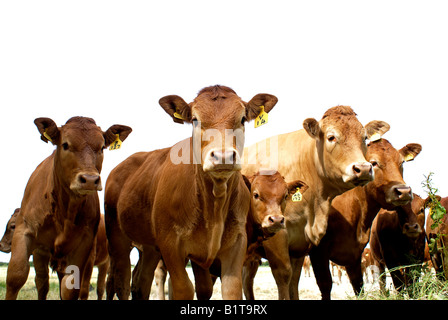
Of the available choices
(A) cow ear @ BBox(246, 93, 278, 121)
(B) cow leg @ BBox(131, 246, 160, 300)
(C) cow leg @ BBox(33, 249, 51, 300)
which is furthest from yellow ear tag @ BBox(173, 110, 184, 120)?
(C) cow leg @ BBox(33, 249, 51, 300)

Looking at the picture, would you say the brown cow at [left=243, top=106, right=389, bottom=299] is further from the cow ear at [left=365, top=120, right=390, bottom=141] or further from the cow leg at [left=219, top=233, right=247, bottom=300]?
the cow leg at [left=219, top=233, right=247, bottom=300]

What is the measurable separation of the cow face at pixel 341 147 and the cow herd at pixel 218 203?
0.02m

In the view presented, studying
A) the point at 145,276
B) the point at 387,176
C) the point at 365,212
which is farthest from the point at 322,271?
the point at 145,276

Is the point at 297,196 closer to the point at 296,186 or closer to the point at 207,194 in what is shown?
the point at 296,186

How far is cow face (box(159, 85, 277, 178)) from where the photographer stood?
4797 mm

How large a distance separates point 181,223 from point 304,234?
9.94 ft

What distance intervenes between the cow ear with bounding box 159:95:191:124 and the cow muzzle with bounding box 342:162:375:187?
244cm

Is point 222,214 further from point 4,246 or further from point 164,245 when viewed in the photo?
point 4,246

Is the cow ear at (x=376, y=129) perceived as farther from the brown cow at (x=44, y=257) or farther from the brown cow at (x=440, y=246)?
the brown cow at (x=44, y=257)

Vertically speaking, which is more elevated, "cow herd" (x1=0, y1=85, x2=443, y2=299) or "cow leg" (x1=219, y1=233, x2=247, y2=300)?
"cow herd" (x1=0, y1=85, x2=443, y2=299)

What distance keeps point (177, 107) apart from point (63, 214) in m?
2.25

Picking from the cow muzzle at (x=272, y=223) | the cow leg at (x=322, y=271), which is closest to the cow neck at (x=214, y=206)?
the cow muzzle at (x=272, y=223)

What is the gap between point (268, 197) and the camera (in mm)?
7184
